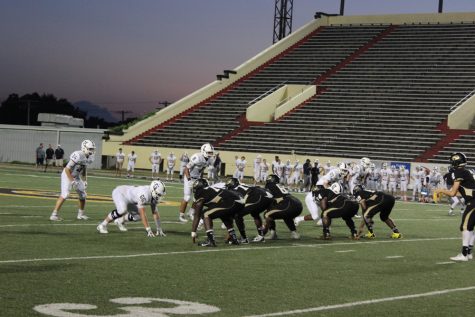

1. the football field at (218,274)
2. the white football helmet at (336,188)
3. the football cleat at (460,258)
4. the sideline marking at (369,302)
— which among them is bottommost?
the sideline marking at (369,302)

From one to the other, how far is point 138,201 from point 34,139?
1624 inches

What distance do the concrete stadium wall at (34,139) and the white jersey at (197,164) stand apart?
33.4 meters

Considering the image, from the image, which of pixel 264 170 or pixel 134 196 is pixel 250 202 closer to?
pixel 134 196

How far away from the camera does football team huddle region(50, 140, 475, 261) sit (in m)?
13.4

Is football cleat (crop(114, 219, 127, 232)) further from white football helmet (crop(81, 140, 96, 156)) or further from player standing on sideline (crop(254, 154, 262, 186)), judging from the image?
player standing on sideline (crop(254, 154, 262, 186))

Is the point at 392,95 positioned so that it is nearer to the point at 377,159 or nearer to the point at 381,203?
the point at 377,159

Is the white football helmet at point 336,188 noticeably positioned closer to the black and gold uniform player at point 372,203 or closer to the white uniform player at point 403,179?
the black and gold uniform player at point 372,203

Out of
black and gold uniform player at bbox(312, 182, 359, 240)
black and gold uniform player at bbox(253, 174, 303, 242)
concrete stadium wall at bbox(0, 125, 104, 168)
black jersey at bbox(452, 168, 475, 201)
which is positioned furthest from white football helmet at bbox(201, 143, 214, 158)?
concrete stadium wall at bbox(0, 125, 104, 168)

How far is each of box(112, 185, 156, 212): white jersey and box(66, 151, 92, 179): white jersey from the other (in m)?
2.82

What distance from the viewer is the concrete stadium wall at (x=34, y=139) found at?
174ft

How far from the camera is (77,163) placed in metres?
17.7

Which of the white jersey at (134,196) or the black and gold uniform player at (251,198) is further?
the black and gold uniform player at (251,198)

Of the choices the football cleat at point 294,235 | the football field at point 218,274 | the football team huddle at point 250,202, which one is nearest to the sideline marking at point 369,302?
the football field at point 218,274

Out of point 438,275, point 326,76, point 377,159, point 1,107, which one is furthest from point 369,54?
point 1,107
